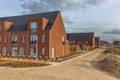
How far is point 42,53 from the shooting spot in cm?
3703

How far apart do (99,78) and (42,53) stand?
68.8 feet

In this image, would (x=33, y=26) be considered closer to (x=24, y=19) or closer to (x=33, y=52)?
(x=33, y=52)

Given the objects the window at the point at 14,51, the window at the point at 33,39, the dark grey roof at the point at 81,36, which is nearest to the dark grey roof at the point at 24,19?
the window at the point at 33,39

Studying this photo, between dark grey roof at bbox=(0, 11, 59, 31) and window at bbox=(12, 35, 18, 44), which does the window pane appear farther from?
dark grey roof at bbox=(0, 11, 59, 31)

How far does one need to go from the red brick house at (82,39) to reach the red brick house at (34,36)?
3478 cm

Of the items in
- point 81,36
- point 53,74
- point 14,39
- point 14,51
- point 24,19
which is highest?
point 24,19

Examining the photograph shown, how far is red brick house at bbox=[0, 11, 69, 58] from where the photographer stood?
37156 mm

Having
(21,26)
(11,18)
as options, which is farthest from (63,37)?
(11,18)

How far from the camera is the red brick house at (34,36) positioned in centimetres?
3716

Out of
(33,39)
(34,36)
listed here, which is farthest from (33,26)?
(33,39)

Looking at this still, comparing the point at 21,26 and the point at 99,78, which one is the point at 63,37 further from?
the point at 99,78

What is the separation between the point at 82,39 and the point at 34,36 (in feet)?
142

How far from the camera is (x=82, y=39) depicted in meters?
79.2

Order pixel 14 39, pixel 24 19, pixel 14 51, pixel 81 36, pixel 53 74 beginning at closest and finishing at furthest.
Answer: pixel 53 74 → pixel 14 51 → pixel 14 39 → pixel 24 19 → pixel 81 36
